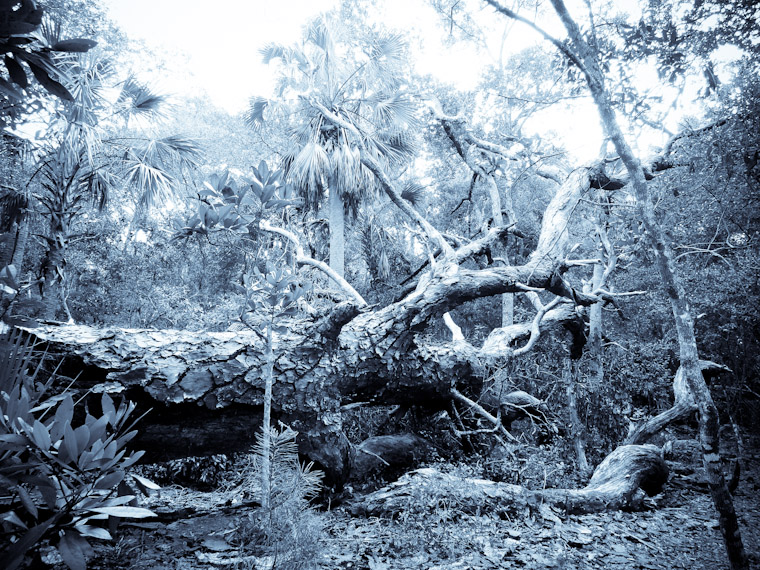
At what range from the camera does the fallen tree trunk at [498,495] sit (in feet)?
9.98

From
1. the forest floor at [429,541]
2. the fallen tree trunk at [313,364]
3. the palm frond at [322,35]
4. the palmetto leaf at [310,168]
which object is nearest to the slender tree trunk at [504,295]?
the fallen tree trunk at [313,364]

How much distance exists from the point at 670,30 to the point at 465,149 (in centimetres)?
567

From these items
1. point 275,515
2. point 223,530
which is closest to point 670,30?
point 275,515

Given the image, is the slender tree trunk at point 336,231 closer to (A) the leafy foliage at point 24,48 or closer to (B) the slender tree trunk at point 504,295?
(B) the slender tree trunk at point 504,295

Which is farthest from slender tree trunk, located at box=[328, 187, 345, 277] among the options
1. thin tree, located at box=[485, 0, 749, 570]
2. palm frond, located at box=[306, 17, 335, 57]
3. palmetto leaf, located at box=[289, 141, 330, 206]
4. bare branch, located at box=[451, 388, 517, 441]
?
thin tree, located at box=[485, 0, 749, 570]

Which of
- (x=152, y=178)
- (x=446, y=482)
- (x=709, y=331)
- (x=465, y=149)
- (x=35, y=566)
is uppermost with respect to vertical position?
(x=465, y=149)

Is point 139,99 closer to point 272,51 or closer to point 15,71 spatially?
point 272,51

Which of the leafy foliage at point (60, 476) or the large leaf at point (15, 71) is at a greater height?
the large leaf at point (15, 71)

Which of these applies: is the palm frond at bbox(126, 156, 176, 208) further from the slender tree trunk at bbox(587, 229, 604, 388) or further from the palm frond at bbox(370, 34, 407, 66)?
the slender tree trunk at bbox(587, 229, 604, 388)

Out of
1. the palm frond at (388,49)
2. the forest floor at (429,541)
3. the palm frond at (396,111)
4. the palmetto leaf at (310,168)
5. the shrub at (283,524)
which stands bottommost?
the forest floor at (429,541)

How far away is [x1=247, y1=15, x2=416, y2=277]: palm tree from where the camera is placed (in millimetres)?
8156

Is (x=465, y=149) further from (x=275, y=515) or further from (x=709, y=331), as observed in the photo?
(x=275, y=515)

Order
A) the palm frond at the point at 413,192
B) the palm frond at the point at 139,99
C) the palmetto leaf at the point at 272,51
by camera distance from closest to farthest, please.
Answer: the palm frond at the point at 139,99 < the palmetto leaf at the point at 272,51 < the palm frond at the point at 413,192

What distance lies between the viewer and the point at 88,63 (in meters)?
5.66
